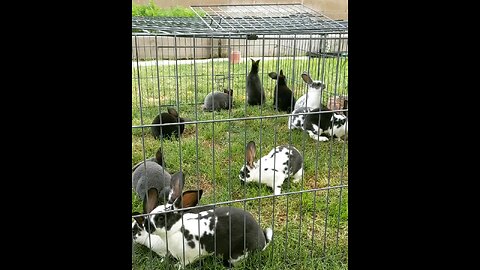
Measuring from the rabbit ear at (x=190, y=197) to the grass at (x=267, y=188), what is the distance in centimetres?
8

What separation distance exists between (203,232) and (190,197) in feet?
0.65

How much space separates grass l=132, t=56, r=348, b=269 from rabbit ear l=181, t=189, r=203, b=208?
78mm

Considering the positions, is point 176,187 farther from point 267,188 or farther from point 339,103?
point 339,103

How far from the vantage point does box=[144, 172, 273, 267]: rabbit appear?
5.28 feet

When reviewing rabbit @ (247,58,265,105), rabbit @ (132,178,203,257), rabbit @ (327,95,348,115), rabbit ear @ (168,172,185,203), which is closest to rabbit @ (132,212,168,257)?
rabbit @ (132,178,203,257)

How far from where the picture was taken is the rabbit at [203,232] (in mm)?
1610

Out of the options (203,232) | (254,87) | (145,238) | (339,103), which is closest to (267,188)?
(203,232)

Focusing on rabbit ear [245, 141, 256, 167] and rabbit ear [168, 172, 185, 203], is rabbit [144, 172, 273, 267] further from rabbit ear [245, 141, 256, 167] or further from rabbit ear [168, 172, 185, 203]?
rabbit ear [245, 141, 256, 167]

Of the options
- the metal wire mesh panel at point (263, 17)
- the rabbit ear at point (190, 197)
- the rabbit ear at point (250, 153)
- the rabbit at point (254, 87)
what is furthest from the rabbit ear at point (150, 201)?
the rabbit at point (254, 87)

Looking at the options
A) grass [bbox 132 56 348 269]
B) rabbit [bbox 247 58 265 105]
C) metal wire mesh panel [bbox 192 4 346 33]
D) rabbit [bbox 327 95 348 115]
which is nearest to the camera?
grass [bbox 132 56 348 269]
